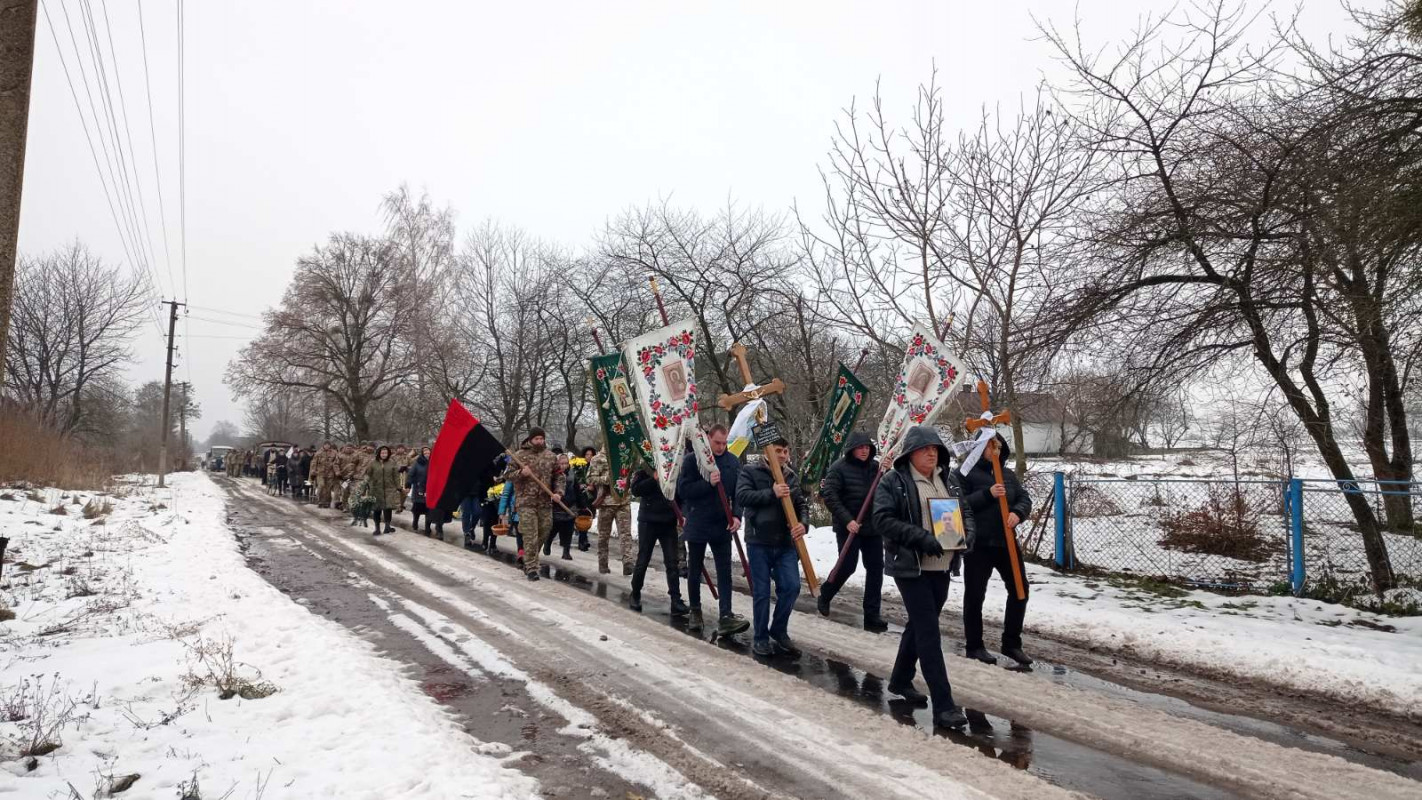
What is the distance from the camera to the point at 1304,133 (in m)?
7.30

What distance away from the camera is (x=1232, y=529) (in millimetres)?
10531

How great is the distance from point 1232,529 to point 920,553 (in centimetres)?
778

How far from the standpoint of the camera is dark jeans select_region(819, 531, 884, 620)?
789 centimetres

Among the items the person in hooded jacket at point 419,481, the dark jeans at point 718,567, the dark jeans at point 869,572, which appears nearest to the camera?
the dark jeans at point 718,567

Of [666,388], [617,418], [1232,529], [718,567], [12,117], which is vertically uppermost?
[12,117]

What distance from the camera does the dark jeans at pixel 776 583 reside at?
6.67m

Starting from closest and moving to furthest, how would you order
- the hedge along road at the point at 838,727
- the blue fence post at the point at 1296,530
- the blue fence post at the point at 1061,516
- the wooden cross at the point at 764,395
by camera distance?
the hedge along road at the point at 838,727 < the wooden cross at the point at 764,395 < the blue fence post at the point at 1296,530 < the blue fence post at the point at 1061,516

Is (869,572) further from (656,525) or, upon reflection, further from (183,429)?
(183,429)

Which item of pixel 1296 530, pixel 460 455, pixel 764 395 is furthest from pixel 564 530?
pixel 1296 530

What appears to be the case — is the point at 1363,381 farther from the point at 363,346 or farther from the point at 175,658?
the point at 363,346

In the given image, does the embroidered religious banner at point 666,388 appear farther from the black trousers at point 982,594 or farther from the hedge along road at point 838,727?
the black trousers at point 982,594

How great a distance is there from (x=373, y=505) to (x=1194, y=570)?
14.6 metres

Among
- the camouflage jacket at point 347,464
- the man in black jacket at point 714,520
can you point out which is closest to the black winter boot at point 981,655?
the man in black jacket at point 714,520

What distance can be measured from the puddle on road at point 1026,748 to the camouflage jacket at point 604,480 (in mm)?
5327
